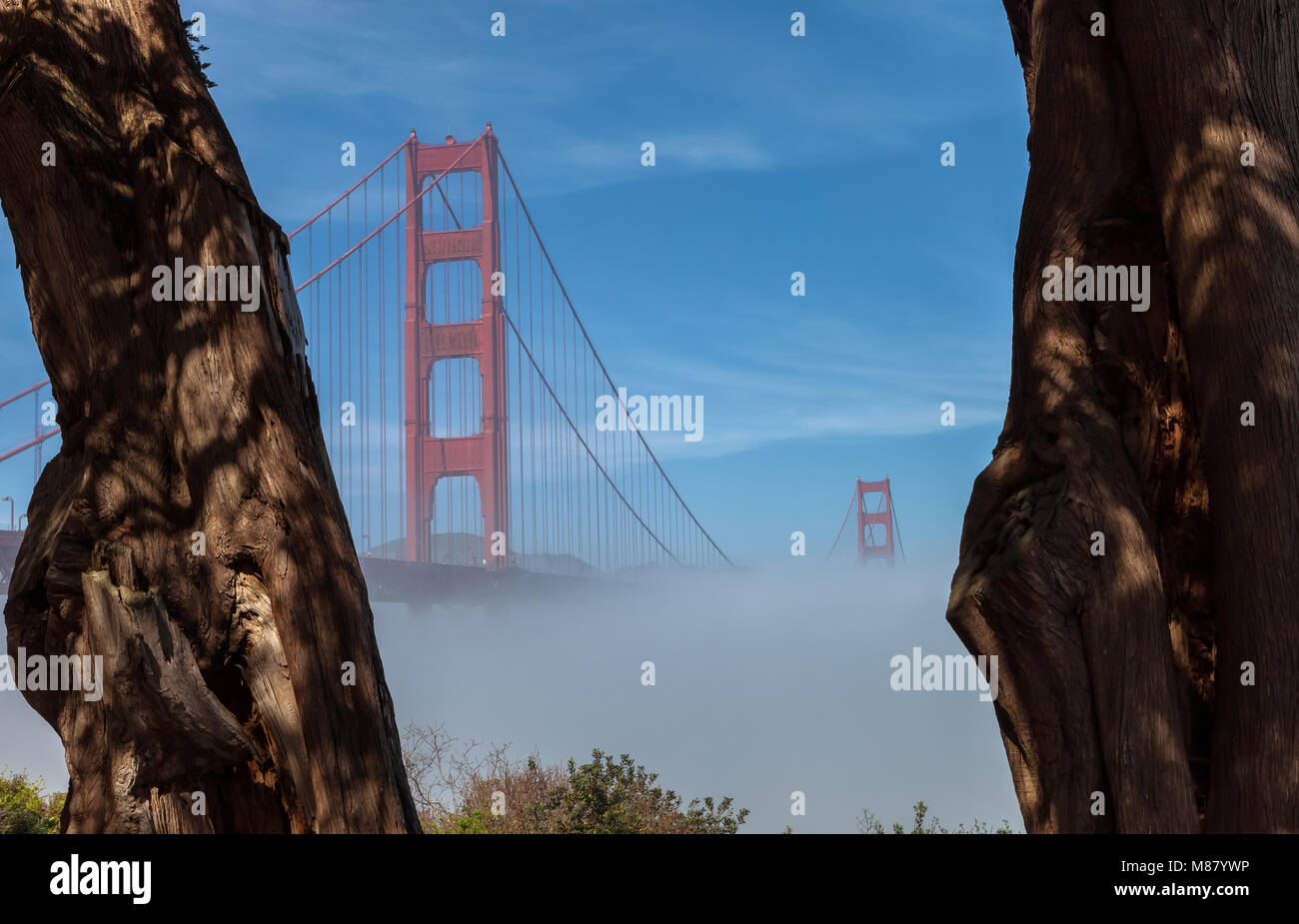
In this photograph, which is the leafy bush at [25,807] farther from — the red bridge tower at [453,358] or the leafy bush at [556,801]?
the red bridge tower at [453,358]

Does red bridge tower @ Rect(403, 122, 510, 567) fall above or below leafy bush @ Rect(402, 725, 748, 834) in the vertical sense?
above

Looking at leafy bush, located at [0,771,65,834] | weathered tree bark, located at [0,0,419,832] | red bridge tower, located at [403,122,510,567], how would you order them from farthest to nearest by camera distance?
red bridge tower, located at [403,122,510,567] → leafy bush, located at [0,771,65,834] → weathered tree bark, located at [0,0,419,832]

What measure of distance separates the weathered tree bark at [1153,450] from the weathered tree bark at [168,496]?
1.41 m

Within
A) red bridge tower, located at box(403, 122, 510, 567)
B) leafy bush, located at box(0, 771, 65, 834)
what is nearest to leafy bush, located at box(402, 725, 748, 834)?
leafy bush, located at box(0, 771, 65, 834)

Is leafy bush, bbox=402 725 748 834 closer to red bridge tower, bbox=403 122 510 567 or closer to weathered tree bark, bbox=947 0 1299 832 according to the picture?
weathered tree bark, bbox=947 0 1299 832

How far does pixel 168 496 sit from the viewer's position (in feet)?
7.16

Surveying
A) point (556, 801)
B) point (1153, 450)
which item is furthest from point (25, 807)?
point (1153, 450)

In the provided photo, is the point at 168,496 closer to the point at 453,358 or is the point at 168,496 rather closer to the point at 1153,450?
the point at 1153,450

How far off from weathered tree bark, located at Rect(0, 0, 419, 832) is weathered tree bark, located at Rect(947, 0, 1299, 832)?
1.41m

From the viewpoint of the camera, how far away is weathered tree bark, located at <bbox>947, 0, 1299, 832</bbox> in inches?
83.2

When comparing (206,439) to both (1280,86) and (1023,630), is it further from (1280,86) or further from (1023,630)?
(1280,86)

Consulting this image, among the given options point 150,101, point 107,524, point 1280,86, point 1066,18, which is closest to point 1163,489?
point 1280,86
